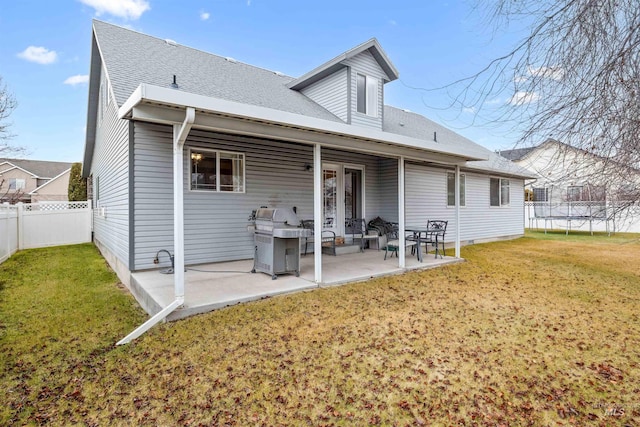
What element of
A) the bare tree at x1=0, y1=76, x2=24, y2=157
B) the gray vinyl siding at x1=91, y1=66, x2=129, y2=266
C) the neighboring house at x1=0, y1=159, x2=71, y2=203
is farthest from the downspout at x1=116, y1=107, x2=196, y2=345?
the neighboring house at x1=0, y1=159, x2=71, y2=203

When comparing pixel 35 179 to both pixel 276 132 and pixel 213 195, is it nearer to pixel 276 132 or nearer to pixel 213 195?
pixel 213 195

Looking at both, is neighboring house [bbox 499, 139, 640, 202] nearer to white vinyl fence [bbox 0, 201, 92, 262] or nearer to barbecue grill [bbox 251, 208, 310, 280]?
barbecue grill [bbox 251, 208, 310, 280]

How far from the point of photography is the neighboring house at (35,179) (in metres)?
30.0

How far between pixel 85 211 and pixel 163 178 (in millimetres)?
7713

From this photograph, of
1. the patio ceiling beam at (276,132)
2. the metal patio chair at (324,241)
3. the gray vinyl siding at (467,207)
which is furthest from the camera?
the gray vinyl siding at (467,207)

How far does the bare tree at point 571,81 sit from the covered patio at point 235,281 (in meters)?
3.57

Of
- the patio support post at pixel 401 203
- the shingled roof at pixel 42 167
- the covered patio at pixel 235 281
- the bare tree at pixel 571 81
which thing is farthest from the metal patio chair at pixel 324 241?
the shingled roof at pixel 42 167

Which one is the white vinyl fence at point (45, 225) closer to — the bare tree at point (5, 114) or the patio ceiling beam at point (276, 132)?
the bare tree at point (5, 114)

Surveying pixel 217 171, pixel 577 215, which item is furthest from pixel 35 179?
pixel 577 215

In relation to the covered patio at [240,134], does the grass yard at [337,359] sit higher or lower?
lower

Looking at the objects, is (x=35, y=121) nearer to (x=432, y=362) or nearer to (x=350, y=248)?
(x=350, y=248)

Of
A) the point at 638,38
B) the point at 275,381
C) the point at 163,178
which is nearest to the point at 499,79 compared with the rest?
the point at 638,38

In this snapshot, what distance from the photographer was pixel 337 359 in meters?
3.04

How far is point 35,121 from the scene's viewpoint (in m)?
19.4
